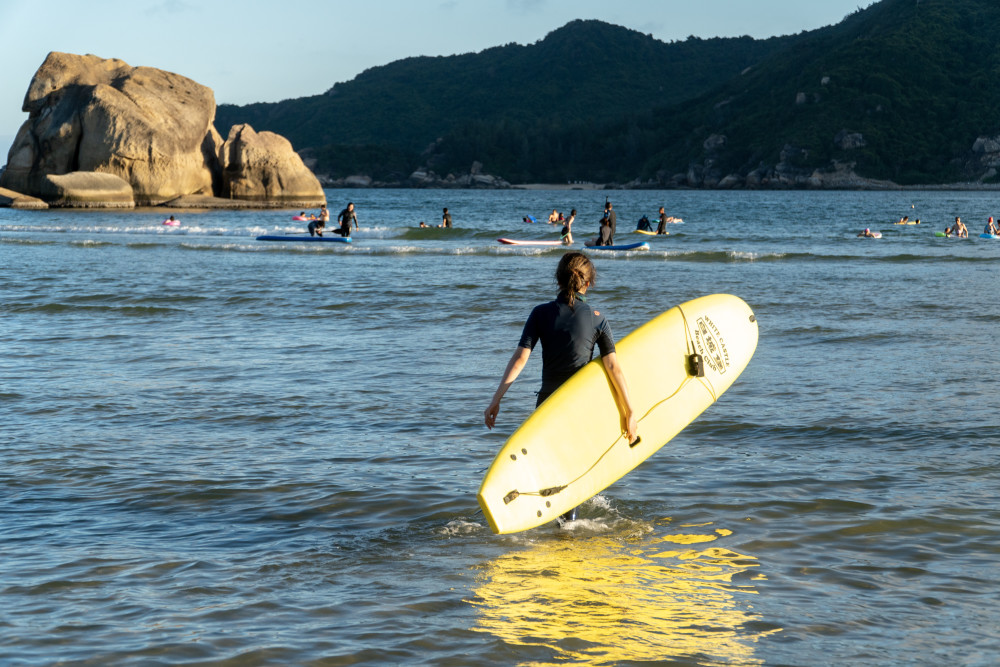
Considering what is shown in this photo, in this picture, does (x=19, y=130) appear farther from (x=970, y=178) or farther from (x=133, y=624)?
(x=970, y=178)

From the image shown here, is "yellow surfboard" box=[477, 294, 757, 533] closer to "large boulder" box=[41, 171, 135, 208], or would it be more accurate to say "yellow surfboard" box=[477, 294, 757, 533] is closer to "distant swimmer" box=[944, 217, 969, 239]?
"distant swimmer" box=[944, 217, 969, 239]

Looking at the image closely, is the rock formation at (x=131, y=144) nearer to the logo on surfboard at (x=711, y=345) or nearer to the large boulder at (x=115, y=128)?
the large boulder at (x=115, y=128)

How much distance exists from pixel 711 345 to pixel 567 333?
1.73 metres

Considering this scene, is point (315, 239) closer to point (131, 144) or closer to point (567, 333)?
point (567, 333)

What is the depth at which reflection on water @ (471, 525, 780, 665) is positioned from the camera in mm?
4395

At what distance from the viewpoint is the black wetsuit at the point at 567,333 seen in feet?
19.0

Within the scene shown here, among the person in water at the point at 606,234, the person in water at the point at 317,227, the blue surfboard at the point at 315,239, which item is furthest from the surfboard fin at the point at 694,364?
the person in water at the point at 317,227

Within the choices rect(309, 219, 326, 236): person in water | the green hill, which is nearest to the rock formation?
rect(309, 219, 326, 236): person in water

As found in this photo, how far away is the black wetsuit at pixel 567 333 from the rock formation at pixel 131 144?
62.6 metres

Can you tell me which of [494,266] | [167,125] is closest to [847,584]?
[494,266]

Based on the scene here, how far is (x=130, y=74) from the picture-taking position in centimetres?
6838

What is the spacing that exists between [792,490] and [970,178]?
157800 mm

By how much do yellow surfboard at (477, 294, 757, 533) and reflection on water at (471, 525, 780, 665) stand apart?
0.29 meters

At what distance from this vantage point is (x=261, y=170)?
223 feet
